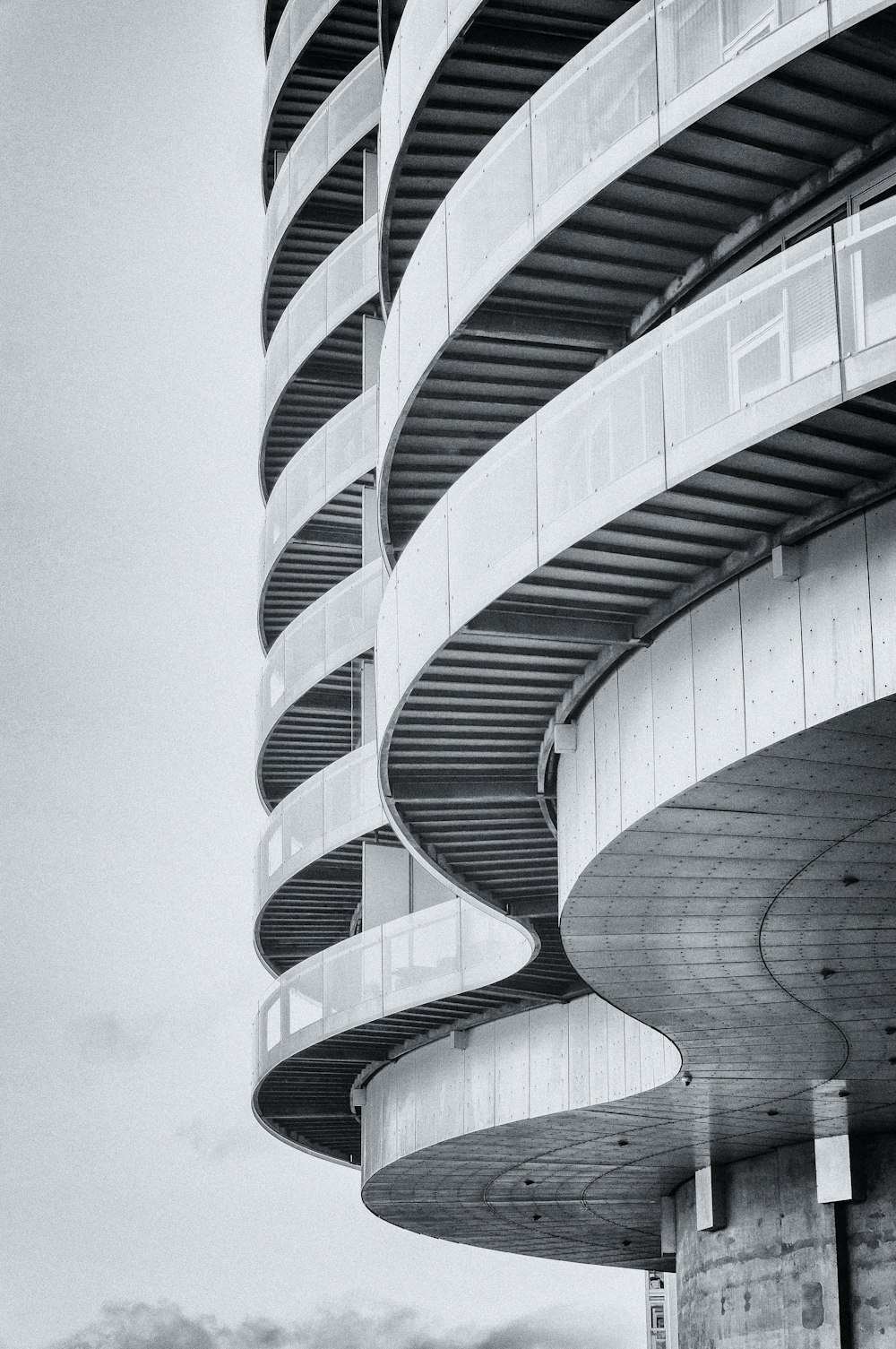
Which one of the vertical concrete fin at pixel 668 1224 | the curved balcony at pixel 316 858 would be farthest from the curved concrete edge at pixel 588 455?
the vertical concrete fin at pixel 668 1224

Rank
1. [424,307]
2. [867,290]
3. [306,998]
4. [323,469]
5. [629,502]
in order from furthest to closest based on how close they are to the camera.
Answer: [323,469], [306,998], [424,307], [629,502], [867,290]

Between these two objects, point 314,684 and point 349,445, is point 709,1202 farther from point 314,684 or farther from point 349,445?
point 349,445

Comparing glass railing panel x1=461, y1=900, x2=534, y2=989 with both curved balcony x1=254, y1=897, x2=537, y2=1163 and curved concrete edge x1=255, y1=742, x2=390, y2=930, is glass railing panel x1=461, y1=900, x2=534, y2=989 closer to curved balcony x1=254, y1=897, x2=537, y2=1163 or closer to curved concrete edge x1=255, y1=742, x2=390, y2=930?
curved balcony x1=254, y1=897, x2=537, y2=1163

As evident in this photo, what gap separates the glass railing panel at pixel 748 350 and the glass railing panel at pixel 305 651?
17.0m

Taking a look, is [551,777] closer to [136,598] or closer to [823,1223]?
[823,1223]

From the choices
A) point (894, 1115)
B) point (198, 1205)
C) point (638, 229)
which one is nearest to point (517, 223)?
point (638, 229)

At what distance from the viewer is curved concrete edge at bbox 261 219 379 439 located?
95.3 feet

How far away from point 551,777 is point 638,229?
545 centimetres

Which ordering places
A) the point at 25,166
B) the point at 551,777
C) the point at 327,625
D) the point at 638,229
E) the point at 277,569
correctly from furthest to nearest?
the point at 25,166
the point at 277,569
the point at 327,625
the point at 551,777
the point at 638,229

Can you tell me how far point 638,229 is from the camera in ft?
50.0

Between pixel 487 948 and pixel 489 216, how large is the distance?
10.1 meters

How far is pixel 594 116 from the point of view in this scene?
1448 cm

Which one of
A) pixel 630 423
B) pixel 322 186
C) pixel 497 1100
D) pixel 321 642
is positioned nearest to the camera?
pixel 630 423

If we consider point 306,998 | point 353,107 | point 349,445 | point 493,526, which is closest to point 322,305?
point 349,445
